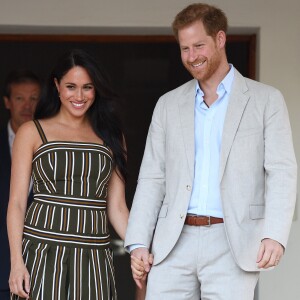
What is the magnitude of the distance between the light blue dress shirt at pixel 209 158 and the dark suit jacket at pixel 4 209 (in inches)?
52.2

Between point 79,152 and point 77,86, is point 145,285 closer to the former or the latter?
point 79,152

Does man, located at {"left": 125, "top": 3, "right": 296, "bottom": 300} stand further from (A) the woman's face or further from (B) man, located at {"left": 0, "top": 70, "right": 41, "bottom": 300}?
(B) man, located at {"left": 0, "top": 70, "right": 41, "bottom": 300}

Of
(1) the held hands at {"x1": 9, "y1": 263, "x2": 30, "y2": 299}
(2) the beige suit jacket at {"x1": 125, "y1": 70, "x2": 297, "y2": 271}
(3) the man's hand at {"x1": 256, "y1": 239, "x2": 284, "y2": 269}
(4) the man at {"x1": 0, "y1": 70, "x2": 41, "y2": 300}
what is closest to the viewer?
(3) the man's hand at {"x1": 256, "y1": 239, "x2": 284, "y2": 269}

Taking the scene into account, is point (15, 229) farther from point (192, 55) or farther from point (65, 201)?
point (192, 55)

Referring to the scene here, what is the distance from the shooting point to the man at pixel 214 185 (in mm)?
3711

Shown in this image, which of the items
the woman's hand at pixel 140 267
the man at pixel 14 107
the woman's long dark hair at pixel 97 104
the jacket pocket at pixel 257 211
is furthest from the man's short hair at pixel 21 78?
the jacket pocket at pixel 257 211

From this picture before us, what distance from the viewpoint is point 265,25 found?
5.51m

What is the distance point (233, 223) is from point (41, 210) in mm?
889


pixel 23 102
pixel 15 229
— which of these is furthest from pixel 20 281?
pixel 23 102

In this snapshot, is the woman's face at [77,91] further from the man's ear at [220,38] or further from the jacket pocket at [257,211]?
the jacket pocket at [257,211]

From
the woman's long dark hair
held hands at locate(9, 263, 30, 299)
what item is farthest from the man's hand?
held hands at locate(9, 263, 30, 299)

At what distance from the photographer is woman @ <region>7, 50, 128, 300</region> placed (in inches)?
160

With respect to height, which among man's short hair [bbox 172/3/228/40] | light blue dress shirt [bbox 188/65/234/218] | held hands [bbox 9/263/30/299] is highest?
man's short hair [bbox 172/3/228/40]

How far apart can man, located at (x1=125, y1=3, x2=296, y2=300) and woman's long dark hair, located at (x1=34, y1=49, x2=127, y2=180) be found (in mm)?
395
